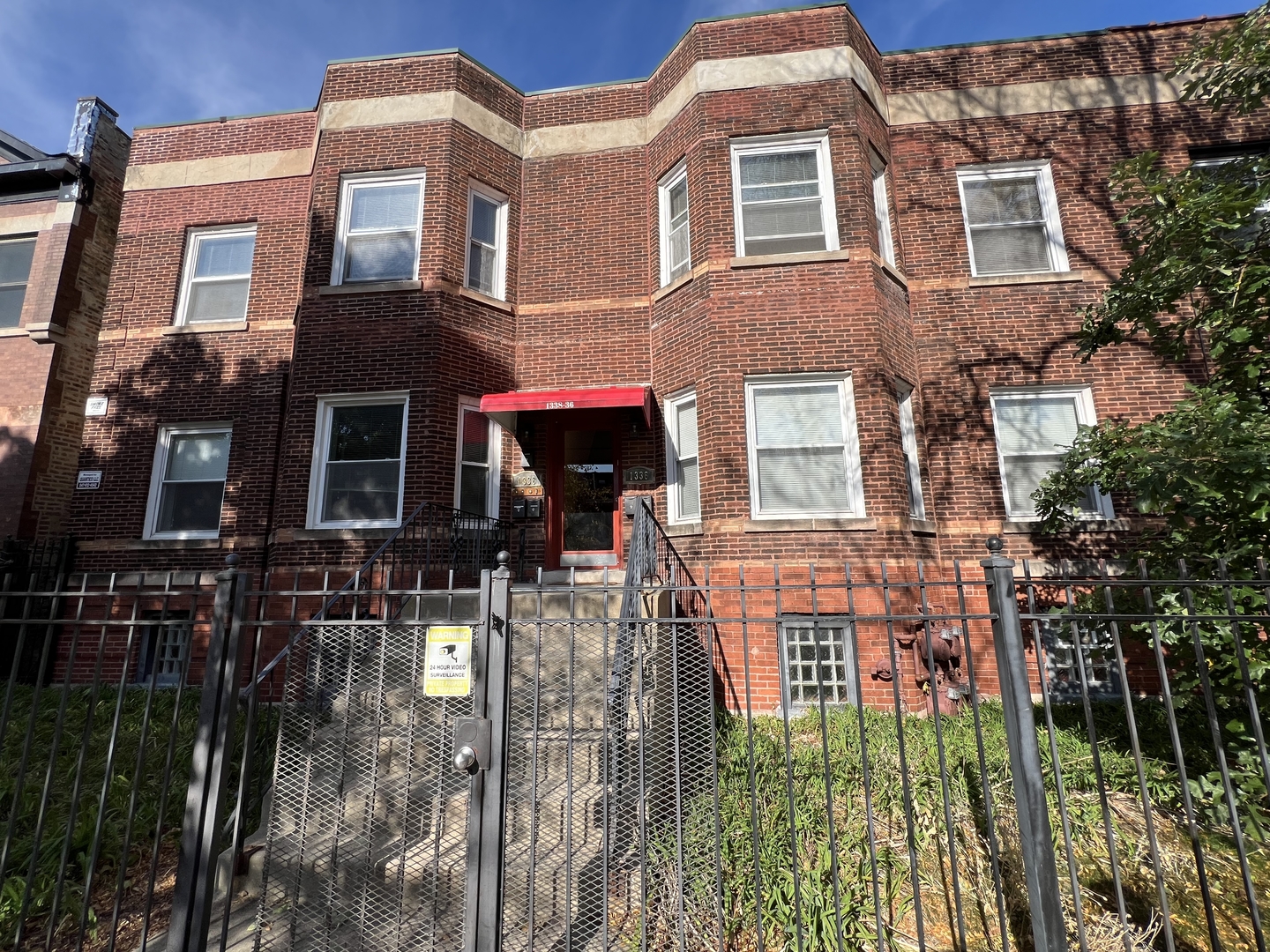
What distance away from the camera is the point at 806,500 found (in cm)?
777

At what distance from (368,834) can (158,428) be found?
29.2 feet

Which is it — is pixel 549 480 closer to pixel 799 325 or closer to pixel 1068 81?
pixel 799 325

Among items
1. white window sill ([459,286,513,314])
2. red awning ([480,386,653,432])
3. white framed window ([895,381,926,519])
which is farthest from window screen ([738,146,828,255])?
white window sill ([459,286,513,314])

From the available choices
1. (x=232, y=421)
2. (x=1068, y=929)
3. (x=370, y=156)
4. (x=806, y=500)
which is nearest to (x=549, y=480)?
(x=806, y=500)

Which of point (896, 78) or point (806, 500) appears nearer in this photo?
point (806, 500)

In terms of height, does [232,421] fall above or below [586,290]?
below

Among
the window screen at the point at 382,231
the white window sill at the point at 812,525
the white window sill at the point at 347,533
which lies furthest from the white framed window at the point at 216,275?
the white window sill at the point at 812,525

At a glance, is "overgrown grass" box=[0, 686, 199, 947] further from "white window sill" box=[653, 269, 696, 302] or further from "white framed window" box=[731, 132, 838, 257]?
"white framed window" box=[731, 132, 838, 257]

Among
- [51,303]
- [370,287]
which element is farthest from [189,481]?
[370,287]

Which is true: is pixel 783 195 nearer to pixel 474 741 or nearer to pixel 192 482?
pixel 474 741

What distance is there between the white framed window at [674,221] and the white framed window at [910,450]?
363 cm

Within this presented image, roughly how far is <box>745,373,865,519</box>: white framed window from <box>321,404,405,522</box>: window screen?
4964 mm

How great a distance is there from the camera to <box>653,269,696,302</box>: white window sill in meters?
8.80

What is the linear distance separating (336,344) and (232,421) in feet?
7.88
